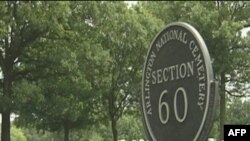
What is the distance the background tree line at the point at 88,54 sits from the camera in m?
20.2

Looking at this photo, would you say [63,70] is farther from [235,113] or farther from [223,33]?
[235,113]

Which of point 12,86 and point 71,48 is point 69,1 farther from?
point 12,86

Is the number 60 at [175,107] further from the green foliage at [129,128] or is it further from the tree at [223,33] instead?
the green foliage at [129,128]

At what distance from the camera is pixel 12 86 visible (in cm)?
A: 2095

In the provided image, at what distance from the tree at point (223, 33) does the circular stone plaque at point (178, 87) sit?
60.6 feet

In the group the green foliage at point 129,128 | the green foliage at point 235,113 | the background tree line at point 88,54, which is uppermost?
the background tree line at point 88,54

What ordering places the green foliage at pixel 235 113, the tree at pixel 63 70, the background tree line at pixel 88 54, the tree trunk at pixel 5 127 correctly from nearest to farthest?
the background tree line at pixel 88 54, the tree at pixel 63 70, the tree trunk at pixel 5 127, the green foliage at pixel 235 113

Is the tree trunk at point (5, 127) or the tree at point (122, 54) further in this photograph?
the tree at point (122, 54)

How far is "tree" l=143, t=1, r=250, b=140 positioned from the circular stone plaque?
60.6 feet

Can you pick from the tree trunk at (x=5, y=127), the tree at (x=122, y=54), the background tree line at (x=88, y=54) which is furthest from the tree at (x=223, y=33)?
the tree trunk at (x=5, y=127)

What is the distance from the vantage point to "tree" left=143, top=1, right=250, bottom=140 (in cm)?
2362

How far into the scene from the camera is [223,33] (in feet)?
76.4

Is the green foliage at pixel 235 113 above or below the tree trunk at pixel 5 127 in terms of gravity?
above

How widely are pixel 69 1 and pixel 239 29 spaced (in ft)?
27.4
